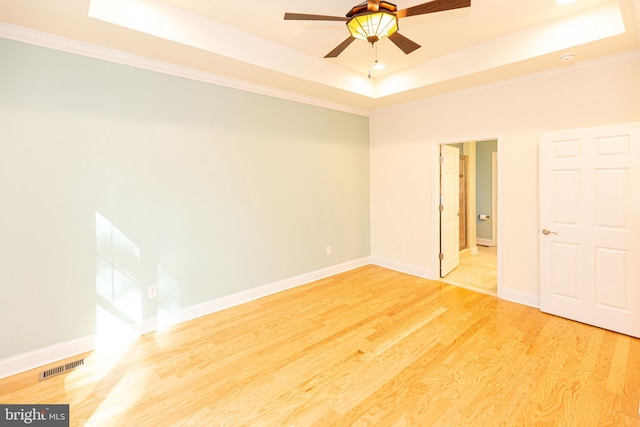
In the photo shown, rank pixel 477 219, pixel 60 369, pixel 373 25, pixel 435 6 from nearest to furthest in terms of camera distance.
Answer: pixel 435 6 → pixel 373 25 → pixel 60 369 → pixel 477 219

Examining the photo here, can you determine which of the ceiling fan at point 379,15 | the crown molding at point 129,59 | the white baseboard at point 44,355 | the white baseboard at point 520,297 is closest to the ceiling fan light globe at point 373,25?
the ceiling fan at point 379,15

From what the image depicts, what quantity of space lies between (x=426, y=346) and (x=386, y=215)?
2.69 metres

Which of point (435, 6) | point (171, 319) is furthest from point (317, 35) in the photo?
point (171, 319)

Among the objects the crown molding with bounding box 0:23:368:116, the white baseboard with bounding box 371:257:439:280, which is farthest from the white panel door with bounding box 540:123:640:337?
the crown molding with bounding box 0:23:368:116

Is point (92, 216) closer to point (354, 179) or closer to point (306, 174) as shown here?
point (306, 174)

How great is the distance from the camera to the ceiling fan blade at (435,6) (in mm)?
1925

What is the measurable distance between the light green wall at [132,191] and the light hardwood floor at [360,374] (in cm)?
48

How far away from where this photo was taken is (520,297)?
3.75 meters

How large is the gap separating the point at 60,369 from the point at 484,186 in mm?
7842

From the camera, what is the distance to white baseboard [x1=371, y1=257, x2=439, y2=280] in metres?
4.69

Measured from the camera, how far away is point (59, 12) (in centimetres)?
225

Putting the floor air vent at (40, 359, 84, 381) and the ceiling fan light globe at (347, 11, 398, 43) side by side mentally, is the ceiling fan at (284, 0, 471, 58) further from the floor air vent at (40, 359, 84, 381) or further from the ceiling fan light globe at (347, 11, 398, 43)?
the floor air vent at (40, 359, 84, 381)

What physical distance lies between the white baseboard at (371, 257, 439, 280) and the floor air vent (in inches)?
164

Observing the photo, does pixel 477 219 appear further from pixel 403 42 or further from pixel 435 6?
pixel 435 6
